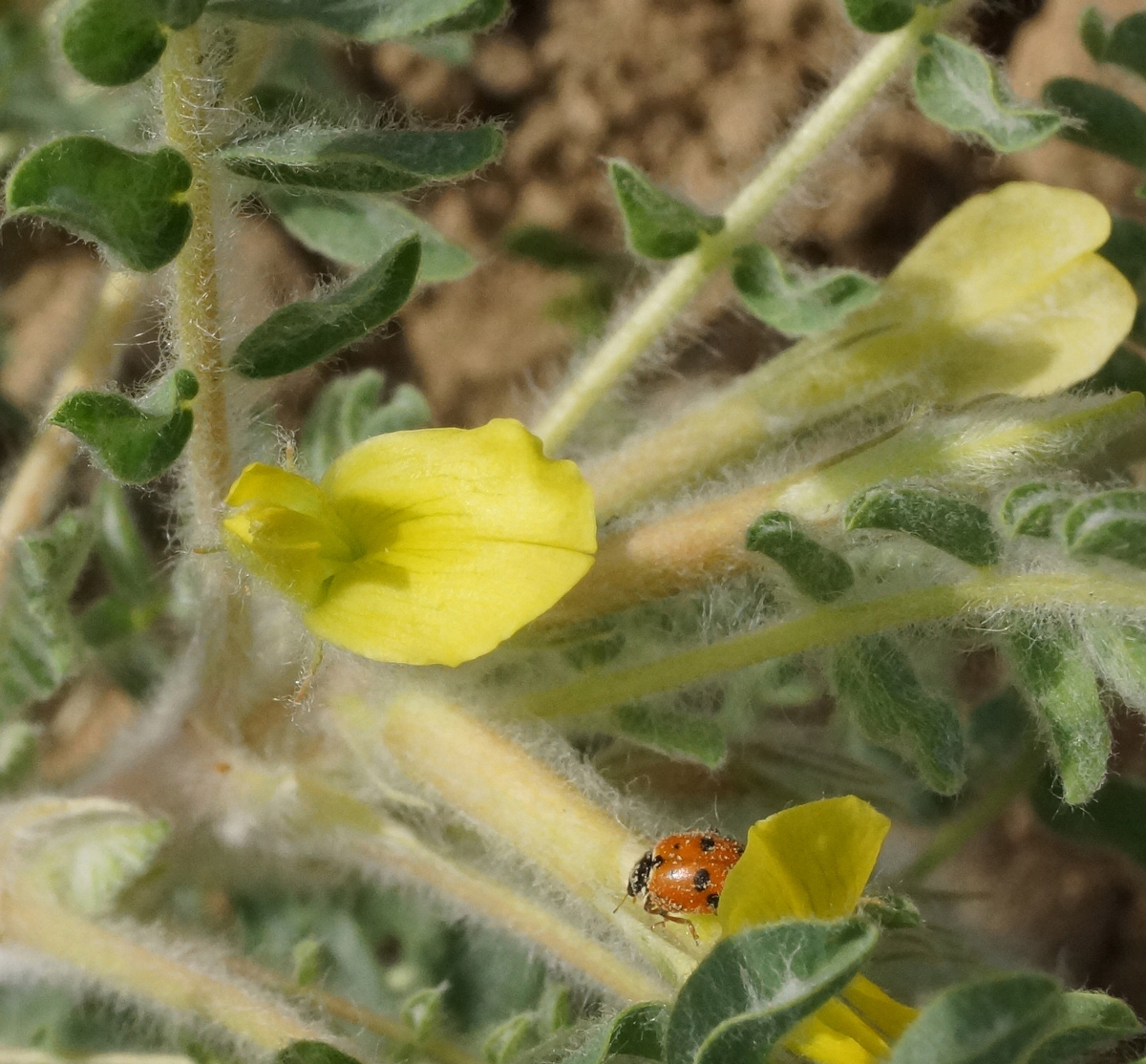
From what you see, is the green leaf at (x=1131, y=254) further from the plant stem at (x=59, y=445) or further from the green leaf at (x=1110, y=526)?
the plant stem at (x=59, y=445)

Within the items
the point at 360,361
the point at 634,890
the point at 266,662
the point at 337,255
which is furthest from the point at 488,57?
the point at 634,890

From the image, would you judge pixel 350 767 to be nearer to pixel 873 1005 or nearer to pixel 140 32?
pixel 873 1005

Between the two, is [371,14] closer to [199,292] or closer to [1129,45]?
[199,292]

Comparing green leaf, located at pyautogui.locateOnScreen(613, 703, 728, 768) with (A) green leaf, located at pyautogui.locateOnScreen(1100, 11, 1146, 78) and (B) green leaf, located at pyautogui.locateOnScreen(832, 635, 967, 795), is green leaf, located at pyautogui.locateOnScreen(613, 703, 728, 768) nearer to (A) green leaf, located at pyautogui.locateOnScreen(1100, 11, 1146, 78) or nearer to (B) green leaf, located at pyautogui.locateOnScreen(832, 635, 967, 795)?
(B) green leaf, located at pyautogui.locateOnScreen(832, 635, 967, 795)

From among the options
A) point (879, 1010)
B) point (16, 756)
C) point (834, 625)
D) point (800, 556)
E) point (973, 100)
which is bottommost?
point (16, 756)

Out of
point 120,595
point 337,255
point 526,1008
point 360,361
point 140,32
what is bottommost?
point 526,1008

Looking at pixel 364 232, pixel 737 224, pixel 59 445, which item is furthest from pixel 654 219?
pixel 59 445

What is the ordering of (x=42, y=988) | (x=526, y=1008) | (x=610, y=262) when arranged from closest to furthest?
(x=526, y=1008)
(x=42, y=988)
(x=610, y=262)
